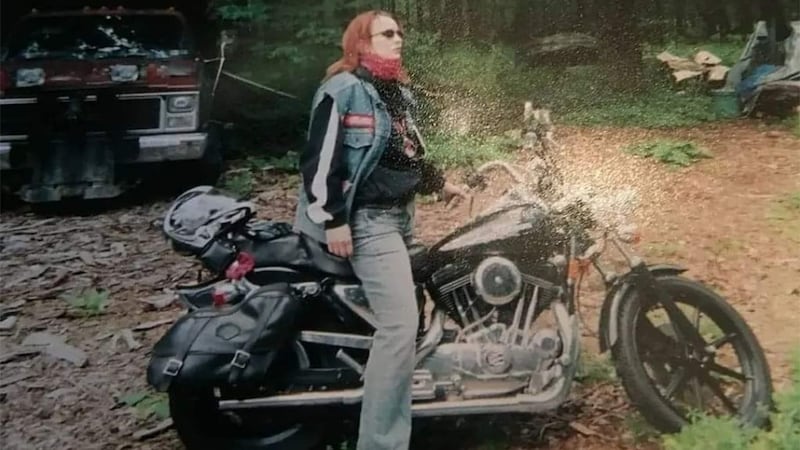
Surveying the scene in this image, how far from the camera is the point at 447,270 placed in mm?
1923

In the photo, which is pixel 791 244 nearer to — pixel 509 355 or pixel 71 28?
pixel 509 355

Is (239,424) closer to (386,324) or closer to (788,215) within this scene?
(386,324)

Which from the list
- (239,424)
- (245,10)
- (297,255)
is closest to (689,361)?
(297,255)

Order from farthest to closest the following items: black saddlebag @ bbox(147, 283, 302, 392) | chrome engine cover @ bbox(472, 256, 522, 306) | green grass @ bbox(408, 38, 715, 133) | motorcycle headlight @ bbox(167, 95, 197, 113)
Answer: motorcycle headlight @ bbox(167, 95, 197, 113), green grass @ bbox(408, 38, 715, 133), chrome engine cover @ bbox(472, 256, 522, 306), black saddlebag @ bbox(147, 283, 302, 392)

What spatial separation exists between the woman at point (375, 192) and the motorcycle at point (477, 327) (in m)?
0.05

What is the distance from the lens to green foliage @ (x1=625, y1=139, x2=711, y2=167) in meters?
2.00

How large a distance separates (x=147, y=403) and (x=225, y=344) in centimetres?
31

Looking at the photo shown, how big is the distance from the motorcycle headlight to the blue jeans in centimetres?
67

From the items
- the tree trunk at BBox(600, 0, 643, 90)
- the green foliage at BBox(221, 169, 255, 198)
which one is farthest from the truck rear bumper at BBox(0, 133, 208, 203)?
the tree trunk at BBox(600, 0, 643, 90)

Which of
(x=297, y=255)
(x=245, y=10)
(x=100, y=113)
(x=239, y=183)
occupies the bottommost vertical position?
(x=297, y=255)

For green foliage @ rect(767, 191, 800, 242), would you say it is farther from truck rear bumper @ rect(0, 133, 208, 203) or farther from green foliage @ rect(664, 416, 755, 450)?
truck rear bumper @ rect(0, 133, 208, 203)

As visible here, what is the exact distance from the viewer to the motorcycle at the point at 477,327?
188 cm

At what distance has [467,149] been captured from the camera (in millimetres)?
2002

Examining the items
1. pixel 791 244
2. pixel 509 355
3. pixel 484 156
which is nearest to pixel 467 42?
pixel 484 156
